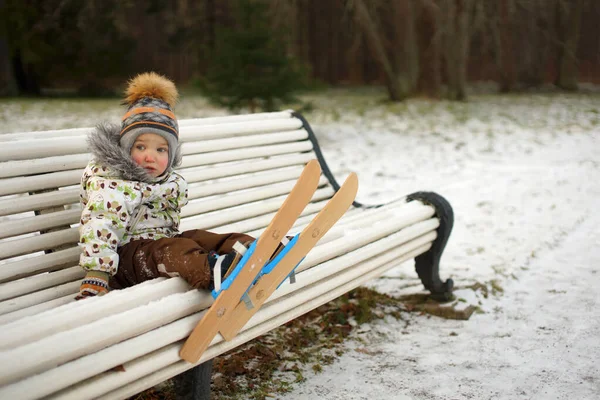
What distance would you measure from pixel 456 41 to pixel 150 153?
32.3 ft

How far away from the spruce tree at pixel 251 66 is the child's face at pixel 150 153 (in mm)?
5872

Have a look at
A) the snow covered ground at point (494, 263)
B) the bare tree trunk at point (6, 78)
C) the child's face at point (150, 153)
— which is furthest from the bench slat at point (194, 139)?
the bare tree trunk at point (6, 78)

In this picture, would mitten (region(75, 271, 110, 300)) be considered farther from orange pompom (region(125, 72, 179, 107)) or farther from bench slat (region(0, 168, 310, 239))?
orange pompom (region(125, 72, 179, 107))

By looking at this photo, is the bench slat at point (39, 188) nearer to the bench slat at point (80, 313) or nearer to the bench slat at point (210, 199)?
the bench slat at point (210, 199)

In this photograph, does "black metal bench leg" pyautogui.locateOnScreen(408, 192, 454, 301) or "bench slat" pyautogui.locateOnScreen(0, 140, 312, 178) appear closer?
"bench slat" pyautogui.locateOnScreen(0, 140, 312, 178)

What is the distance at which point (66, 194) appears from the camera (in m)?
2.41

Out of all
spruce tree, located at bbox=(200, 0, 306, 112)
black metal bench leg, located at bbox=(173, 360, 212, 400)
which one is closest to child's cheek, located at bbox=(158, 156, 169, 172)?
black metal bench leg, located at bbox=(173, 360, 212, 400)

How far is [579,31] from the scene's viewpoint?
14.3m

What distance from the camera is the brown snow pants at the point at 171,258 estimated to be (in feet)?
6.64

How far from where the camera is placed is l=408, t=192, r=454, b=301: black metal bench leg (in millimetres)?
3312

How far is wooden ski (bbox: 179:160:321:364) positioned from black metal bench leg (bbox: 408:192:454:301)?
1551 mm

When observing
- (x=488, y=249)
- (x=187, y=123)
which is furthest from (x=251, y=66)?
(x=187, y=123)

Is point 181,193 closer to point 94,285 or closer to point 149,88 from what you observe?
point 149,88

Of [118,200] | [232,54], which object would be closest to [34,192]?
[118,200]
